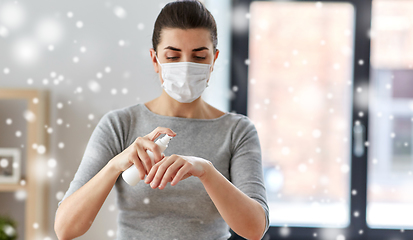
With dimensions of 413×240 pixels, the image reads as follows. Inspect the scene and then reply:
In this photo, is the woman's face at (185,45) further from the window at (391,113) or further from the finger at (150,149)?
the window at (391,113)

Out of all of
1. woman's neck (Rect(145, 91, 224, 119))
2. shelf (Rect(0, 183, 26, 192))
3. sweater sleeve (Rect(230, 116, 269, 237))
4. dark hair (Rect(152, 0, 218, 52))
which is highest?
dark hair (Rect(152, 0, 218, 52))

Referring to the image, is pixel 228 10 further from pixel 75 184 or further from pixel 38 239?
pixel 38 239

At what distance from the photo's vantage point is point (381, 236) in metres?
1.48

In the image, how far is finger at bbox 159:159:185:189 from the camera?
25.2 inches

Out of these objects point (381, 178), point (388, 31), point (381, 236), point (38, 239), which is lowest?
point (381, 236)

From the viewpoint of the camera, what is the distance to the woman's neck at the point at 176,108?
35.9 inches

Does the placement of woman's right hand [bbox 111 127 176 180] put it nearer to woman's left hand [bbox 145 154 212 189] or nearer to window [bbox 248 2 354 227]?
woman's left hand [bbox 145 154 212 189]

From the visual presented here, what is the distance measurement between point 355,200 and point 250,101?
668 mm

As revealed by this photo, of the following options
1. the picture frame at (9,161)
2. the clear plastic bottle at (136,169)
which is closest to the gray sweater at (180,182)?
the clear plastic bottle at (136,169)

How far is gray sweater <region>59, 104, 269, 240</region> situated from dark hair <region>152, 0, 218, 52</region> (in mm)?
236

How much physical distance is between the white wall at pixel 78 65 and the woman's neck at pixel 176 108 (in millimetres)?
316

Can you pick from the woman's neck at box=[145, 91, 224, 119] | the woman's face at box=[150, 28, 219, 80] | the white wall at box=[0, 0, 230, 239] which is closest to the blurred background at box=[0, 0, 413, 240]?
the white wall at box=[0, 0, 230, 239]

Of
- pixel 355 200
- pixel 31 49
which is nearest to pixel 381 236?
pixel 355 200

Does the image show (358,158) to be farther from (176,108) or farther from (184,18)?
(184,18)
